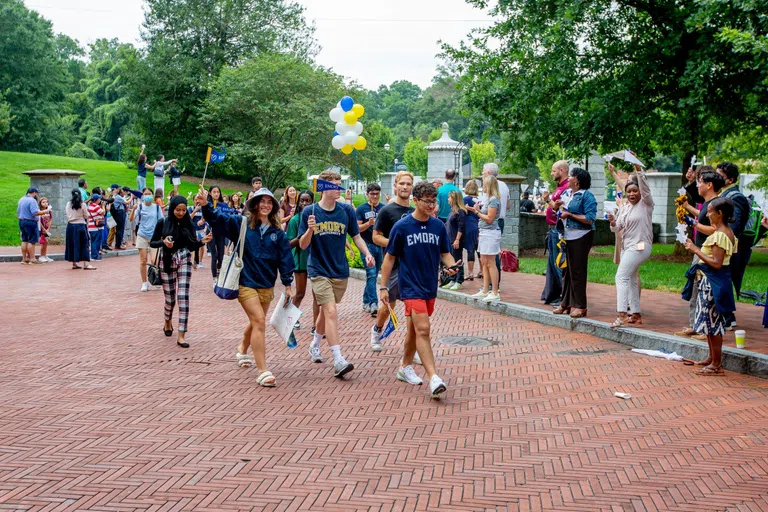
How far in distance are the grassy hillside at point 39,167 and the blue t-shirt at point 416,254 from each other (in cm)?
2792

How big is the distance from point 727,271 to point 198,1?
155 feet

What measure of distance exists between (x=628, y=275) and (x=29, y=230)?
51.8 feet

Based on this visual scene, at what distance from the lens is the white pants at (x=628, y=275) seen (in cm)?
933

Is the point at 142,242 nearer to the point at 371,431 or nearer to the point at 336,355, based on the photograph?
the point at 336,355

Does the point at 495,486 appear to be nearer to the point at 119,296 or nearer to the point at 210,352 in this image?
the point at 210,352

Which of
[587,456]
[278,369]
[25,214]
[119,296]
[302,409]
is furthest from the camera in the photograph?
[25,214]

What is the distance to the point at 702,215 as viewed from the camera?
26.9 ft

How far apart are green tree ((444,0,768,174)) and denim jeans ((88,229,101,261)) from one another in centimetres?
1076

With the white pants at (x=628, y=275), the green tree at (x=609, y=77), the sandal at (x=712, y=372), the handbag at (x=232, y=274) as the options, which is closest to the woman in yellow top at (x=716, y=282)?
the sandal at (x=712, y=372)

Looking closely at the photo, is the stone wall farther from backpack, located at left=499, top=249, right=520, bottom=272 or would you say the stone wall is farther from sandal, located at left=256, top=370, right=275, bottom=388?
sandal, located at left=256, top=370, right=275, bottom=388

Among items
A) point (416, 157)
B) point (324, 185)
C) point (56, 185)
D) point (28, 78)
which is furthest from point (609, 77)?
point (416, 157)

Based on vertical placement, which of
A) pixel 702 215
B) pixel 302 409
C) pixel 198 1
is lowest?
pixel 302 409

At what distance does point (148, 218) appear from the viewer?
15281mm

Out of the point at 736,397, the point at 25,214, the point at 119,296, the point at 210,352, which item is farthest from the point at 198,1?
the point at 736,397
